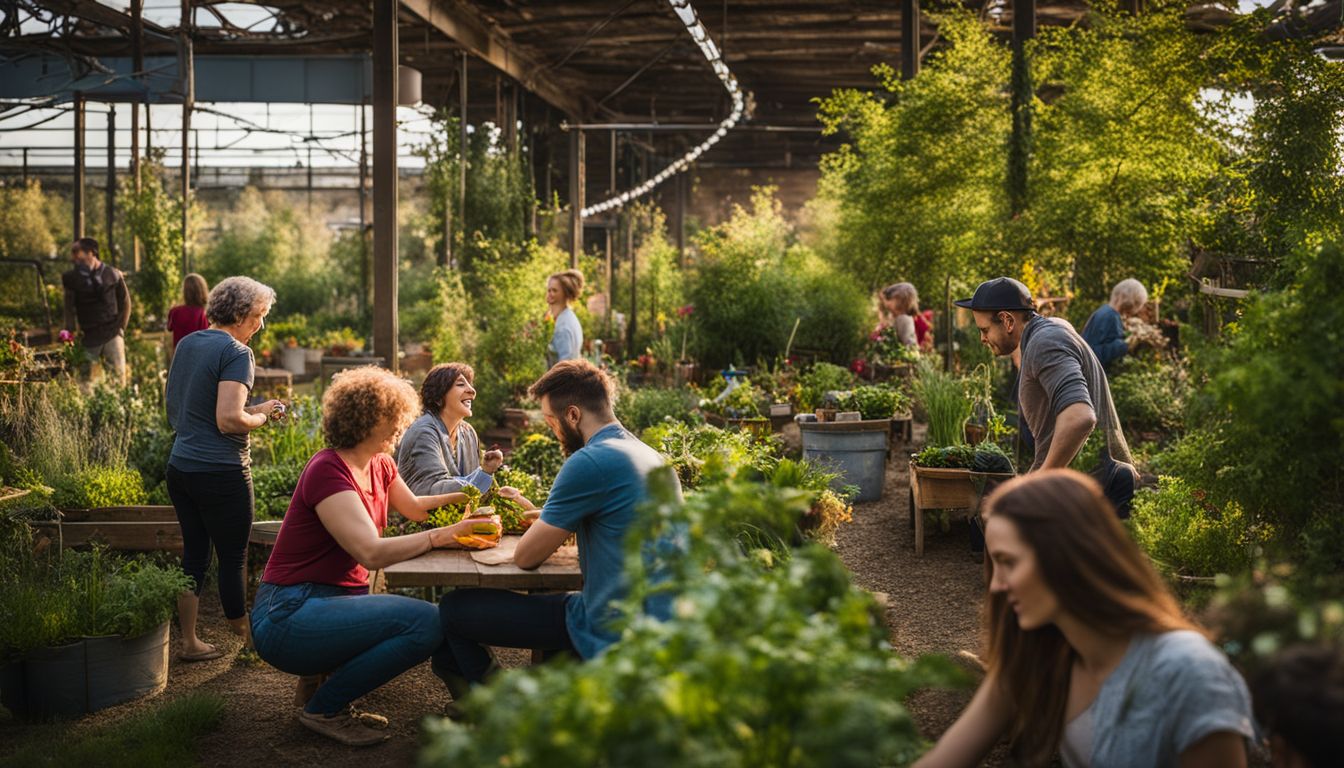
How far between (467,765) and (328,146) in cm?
1932

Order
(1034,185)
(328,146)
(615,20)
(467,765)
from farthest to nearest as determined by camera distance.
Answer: (328,146), (615,20), (1034,185), (467,765)

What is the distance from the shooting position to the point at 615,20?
13.8m

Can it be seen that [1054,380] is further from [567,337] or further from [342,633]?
[567,337]

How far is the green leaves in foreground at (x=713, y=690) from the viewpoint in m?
1.43

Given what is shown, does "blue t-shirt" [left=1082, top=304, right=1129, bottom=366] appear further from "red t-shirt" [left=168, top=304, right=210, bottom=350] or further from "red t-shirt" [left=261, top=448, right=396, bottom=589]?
"red t-shirt" [left=168, top=304, right=210, bottom=350]

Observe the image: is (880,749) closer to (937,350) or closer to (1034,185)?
(1034,185)

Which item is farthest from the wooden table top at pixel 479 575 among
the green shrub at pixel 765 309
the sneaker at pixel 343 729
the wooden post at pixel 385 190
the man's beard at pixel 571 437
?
the green shrub at pixel 765 309

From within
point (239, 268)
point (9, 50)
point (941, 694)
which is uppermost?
point (9, 50)

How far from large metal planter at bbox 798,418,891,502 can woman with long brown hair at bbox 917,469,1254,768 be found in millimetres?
5550

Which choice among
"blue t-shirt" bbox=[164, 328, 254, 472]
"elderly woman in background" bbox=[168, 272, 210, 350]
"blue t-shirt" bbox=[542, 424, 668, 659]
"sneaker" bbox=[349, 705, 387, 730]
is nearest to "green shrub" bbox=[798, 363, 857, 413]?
"elderly woman in background" bbox=[168, 272, 210, 350]

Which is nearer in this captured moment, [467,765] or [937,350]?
[467,765]

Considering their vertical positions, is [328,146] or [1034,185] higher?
[328,146]

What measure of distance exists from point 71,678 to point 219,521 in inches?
30.2

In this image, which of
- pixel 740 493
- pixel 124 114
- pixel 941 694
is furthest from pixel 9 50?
pixel 740 493
